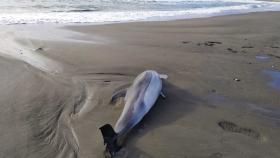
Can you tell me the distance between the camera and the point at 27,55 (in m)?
8.01

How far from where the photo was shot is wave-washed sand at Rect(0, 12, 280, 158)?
4094 mm

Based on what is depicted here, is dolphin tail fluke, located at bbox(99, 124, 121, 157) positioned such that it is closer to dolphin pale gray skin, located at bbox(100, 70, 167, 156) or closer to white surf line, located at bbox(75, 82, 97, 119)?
dolphin pale gray skin, located at bbox(100, 70, 167, 156)

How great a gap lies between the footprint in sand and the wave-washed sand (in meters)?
0.01

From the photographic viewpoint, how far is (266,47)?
1015 cm

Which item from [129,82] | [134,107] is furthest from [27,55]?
[134,107]

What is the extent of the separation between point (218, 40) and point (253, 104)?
5838 millimetres

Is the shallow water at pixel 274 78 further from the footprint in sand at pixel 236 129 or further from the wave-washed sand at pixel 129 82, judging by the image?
the footprint in sand at pixel 236 129

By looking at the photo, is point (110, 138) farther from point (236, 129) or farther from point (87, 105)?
point (236, 129)

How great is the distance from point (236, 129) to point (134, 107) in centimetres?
133

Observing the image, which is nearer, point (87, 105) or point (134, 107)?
point (134, 107)

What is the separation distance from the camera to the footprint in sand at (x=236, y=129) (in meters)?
4.58

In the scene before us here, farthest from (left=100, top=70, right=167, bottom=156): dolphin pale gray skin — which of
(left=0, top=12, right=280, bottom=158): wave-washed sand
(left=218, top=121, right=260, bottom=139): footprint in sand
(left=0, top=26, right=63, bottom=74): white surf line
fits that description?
(left=0, top=26, right=63, bottom=74): white surf line

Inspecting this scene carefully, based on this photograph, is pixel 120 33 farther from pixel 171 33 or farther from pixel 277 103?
pixel 277 103

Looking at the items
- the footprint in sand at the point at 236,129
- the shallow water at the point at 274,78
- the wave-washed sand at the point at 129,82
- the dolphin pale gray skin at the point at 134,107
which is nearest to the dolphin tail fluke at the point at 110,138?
the dolphin pale gray skin at the point at 134,107
